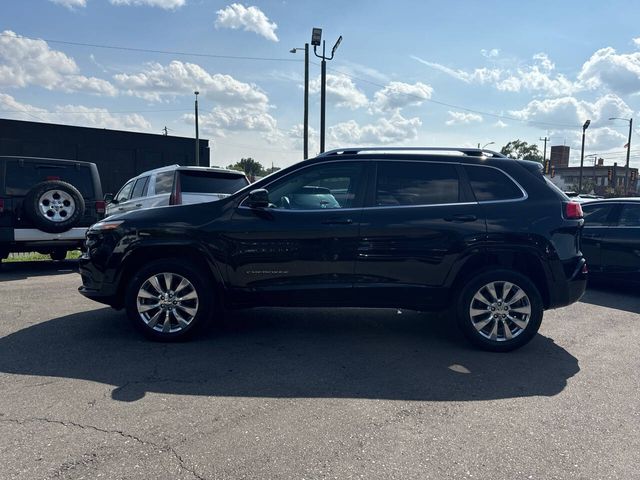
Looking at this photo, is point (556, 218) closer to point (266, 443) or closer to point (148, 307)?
point (266, 443)

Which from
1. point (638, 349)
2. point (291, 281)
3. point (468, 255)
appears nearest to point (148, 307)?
point (291, 281)

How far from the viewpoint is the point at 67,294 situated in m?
6.93

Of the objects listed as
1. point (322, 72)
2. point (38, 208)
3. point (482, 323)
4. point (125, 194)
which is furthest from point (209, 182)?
point (322, 72)

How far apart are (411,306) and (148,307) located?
8.30 feet

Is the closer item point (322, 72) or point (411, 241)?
point (411, 241)

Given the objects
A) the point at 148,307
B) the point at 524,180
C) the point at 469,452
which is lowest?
the point at 469,452

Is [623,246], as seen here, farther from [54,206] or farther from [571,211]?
[54,206]

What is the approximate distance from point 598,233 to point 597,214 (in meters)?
0.37

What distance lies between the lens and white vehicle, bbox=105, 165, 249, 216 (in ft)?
28.7

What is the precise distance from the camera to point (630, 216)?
7.72 meters

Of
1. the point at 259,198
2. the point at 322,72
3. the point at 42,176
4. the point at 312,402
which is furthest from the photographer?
the point at 322,72

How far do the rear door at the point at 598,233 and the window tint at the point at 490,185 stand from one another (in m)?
3.89

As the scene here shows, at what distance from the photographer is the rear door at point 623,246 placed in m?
7.47

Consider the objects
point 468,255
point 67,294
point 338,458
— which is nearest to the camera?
point 338,458
